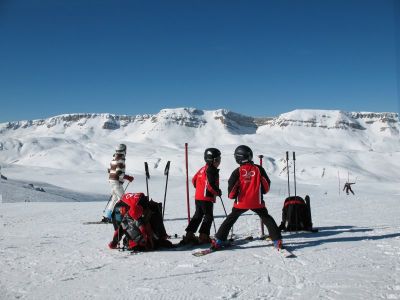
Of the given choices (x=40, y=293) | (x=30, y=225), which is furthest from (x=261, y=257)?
(x=30, y=225)

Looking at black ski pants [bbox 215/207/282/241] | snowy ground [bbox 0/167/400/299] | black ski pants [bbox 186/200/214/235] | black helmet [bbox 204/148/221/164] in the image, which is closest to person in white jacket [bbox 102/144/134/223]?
snowy ground [bbox 0/167/400/299]

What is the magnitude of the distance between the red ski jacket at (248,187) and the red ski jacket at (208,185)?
2.08 ft

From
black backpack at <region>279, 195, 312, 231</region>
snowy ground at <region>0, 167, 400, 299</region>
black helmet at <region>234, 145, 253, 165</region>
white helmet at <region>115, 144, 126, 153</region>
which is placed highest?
white helmet at <region>115, 144, 126, 153</region>

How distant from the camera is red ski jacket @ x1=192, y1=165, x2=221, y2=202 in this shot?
23.4 ft

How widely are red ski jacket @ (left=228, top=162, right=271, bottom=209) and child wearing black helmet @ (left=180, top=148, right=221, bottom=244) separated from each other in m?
0.66

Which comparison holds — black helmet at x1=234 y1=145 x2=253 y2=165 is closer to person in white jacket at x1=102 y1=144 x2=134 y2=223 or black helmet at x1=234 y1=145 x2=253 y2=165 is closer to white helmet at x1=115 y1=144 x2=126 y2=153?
person in white jacket at x1=102 y1=144 x2=134 y2=223

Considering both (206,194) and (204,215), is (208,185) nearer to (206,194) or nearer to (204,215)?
(206,194)

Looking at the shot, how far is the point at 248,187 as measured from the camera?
652cm

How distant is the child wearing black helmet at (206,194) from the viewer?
7148mm

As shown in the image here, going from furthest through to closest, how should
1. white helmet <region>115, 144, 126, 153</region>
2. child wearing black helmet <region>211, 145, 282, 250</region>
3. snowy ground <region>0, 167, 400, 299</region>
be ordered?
white helmet <region>115, 144, 126, 153</region>, child wearing black helmet <region>211, 145, 282, 250</region>, snowy ground <region>0, 167, 400, 299</region>

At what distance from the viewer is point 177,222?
1067cm

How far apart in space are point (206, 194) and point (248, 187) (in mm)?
957

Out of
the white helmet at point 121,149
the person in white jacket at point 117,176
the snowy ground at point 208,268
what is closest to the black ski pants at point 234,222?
the snowy ground at point 208,268

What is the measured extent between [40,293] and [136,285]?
106 centimetres
